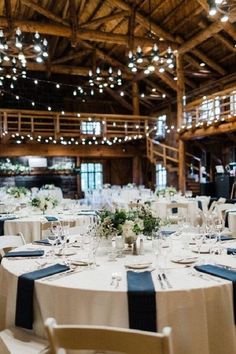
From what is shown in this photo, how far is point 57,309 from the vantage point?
2.20 meters

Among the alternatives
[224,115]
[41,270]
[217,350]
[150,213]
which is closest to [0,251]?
[41,270]

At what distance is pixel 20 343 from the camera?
2217mm

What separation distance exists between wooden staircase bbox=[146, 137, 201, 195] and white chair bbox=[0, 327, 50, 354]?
1325 cm

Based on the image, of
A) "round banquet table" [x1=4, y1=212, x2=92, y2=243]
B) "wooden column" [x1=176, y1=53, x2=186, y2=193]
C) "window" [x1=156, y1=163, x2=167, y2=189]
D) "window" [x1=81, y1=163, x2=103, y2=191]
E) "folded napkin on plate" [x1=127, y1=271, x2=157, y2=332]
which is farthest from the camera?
"window" [x1=81, y1=163, x2=103, y2=191]

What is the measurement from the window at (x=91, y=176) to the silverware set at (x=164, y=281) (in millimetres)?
17712

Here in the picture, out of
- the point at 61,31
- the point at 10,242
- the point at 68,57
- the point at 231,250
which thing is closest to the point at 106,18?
the point at 61,31

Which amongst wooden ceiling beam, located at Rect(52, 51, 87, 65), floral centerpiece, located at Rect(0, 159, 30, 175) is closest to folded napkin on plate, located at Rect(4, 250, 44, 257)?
wooden ceiling beam, located at Rect(52, 51, 87, 65)

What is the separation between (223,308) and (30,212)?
15.8ft

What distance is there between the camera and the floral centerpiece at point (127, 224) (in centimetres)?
294

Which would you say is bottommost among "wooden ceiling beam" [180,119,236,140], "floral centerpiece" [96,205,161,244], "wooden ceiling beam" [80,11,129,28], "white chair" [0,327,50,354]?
"white chair" [0,327,50,354]

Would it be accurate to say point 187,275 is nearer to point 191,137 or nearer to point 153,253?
point 153,253

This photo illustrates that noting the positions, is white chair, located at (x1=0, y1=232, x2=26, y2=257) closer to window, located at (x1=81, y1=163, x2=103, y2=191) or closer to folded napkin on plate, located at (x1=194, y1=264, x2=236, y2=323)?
folded napkin on plate, located at (x1=194, y1=264, x2=236, y2=323)

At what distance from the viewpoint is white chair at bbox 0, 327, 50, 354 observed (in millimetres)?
2135

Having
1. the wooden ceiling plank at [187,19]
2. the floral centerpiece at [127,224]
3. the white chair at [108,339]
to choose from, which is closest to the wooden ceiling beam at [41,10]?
the wooden ceiling plank at [187,19]
